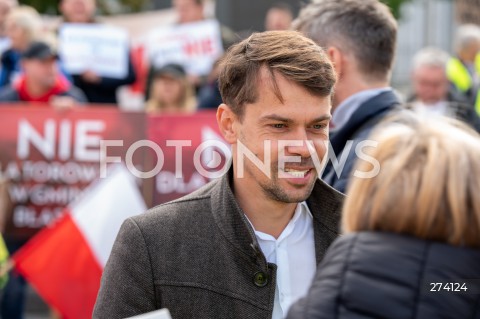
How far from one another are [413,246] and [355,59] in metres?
2.45

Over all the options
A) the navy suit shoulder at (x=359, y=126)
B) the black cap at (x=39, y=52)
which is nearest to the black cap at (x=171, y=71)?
the black cap at (x=39, y=52)

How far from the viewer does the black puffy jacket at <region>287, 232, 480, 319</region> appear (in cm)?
211

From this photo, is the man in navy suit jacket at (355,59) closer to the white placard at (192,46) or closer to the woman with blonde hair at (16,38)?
the woman with blonde hair at (16,38)

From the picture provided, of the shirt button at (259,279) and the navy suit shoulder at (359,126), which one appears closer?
the shirt button at (259,279)

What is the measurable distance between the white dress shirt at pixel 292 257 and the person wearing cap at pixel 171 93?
200 inches

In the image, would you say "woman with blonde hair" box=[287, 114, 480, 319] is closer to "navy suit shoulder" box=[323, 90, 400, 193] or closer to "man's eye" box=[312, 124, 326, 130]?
"man's eye" box=[312, 124, 326, 130]

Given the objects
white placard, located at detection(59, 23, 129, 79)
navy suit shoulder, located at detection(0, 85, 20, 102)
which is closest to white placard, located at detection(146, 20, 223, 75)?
white placard, located at detection(59, 23, 129, 79)

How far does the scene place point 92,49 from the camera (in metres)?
9.55

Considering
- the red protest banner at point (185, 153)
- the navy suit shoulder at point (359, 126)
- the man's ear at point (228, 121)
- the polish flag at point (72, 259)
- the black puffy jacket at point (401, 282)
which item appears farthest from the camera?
the red protest banner at point (185, 153)

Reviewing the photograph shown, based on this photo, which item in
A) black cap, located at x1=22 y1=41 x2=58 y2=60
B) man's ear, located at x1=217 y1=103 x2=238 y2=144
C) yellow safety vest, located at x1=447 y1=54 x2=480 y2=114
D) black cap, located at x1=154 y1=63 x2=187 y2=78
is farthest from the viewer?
yellow safety vest, located at x1=447 y1=54 x2=480 y2=114

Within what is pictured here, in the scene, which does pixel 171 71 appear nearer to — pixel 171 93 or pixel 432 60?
pixel 171 93

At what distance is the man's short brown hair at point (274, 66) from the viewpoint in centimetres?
313

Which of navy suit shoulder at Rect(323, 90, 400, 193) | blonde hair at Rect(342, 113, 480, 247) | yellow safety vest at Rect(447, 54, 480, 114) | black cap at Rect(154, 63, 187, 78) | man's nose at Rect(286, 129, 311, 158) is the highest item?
blonde hair at Rect(342, 113, 480, 247)

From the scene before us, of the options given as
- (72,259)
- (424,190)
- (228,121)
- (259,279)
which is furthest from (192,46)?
(424,190)
